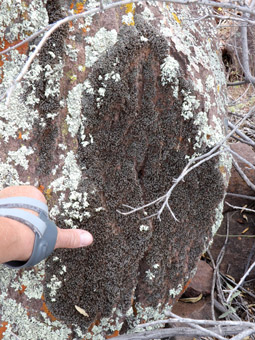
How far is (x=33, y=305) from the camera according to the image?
5.65 ft

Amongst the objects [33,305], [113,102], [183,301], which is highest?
[113,102]

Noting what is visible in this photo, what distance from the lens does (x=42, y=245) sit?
140 cm

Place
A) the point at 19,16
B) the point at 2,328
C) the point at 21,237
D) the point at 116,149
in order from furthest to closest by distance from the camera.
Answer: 1. the point at 116,149
2. the point at 2,328
3. the point at 19,16
4. the point at 21,237

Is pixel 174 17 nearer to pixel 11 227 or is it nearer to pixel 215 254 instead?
pixel 11 227

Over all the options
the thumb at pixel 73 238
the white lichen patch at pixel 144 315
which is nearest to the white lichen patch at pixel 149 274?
the white lichen patch at pixel 144 315

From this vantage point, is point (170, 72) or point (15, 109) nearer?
point (15, 109)

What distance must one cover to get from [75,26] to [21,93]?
17.0 inches

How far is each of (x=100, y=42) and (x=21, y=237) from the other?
3.38ft

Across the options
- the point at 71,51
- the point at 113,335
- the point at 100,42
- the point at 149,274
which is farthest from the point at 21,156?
the point at 113,335

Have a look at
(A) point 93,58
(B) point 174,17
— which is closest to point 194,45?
(B) point 174,17

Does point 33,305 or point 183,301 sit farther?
point 183,301

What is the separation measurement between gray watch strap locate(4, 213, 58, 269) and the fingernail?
0.61 feet

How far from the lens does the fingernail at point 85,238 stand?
1.64 m

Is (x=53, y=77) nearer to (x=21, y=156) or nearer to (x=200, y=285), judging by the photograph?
(x=21, y=156)
